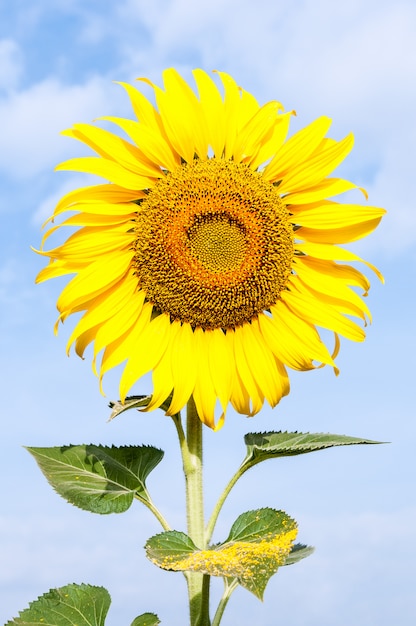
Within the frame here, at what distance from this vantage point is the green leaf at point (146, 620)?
510cm

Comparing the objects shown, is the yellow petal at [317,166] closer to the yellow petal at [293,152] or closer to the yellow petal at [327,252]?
the yellow petal at [293,152]

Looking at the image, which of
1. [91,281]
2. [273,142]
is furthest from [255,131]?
[91,281]

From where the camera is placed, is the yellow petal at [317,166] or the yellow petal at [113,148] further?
the yellow petal at [317,166]

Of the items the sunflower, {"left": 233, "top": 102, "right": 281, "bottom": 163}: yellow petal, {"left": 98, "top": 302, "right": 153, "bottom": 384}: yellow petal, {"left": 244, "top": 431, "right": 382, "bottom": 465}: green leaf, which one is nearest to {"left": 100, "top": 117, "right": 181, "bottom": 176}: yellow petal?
the sunflower

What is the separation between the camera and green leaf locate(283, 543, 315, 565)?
5.20m

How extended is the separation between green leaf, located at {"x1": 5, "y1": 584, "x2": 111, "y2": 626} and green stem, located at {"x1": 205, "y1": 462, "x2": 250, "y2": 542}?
763 mm

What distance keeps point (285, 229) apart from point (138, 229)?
0.79m

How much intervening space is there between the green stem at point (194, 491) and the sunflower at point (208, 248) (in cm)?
22

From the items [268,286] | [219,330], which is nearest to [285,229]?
[268,286]

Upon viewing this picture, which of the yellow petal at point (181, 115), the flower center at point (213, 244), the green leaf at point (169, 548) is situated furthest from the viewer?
the flower center at point (213, 244)

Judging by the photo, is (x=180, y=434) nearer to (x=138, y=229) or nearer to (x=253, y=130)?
(x=138, y=229)

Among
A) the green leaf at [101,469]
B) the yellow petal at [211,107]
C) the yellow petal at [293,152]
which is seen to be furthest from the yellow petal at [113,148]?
the green leaf at [101,469]

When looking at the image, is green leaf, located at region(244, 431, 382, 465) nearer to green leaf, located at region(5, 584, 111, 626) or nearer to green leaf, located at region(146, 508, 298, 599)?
green leaf, located at region(146, 508, 298, 599)

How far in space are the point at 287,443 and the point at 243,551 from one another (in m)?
0.96
